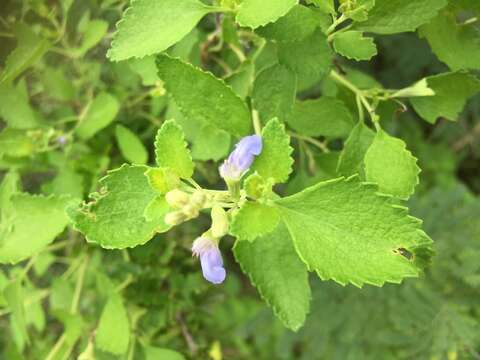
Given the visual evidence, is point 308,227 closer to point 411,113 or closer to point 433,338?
point 433,338

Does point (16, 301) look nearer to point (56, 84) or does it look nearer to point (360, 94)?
point (56, 84)

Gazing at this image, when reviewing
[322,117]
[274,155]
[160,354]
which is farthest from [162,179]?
[160,354]

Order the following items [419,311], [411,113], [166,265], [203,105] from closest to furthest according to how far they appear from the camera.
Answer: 1. [203,105]
2. [166,265]
3. [419,311]
4. [411,113]

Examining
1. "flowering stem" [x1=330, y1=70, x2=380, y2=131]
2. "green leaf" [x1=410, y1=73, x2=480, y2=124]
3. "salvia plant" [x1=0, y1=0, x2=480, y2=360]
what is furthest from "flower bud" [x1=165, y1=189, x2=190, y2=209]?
"green leaf" [x1=410, y1=73, x2=480, y2=124]

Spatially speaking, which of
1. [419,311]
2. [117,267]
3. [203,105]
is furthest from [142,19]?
[419,311]

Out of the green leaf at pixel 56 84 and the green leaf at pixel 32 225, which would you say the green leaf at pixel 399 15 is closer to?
the green leaf at pixel 32 225
